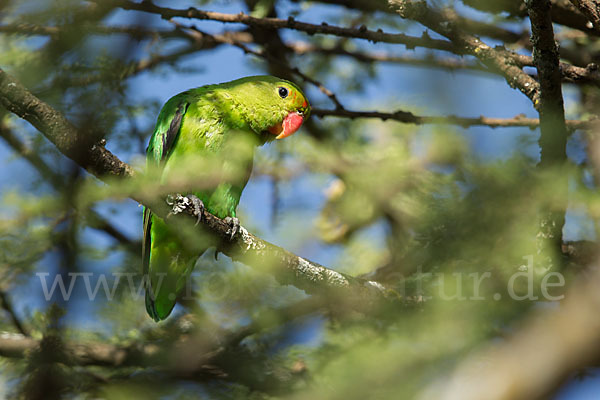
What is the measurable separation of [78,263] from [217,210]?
7.93 feet

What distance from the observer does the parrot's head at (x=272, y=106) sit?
4129 millimetres

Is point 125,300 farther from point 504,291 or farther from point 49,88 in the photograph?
point 504,291

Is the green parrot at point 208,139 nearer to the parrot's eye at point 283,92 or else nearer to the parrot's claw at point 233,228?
the parrot's eye at point 283,92

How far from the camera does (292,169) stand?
17.8 ft

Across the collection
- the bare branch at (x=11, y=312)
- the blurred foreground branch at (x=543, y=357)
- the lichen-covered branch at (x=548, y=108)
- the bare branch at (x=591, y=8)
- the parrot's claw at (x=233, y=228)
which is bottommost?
the blurred foreground branch at (x=543, y=357)

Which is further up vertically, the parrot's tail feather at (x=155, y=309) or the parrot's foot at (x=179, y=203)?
the parrot's foot at (x=179, y=203)

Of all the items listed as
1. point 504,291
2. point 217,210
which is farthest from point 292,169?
point 504,291

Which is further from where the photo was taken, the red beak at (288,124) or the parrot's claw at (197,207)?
the red beak at (288,124)

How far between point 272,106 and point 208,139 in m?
0.63

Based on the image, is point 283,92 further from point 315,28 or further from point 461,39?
point 461,39

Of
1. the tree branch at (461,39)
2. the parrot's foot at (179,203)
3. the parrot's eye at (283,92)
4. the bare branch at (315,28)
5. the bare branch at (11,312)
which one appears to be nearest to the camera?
the bare branch at (11,312)

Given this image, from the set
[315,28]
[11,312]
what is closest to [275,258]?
[11,312]

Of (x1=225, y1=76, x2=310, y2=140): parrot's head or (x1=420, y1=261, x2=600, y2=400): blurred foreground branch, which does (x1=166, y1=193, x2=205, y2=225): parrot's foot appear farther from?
(x1=420, y1=261, x2=600, y2=400): blurred foreground branch

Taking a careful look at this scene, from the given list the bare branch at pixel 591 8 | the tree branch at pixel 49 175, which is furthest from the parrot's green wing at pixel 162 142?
the bare branch at pixel 591 8
